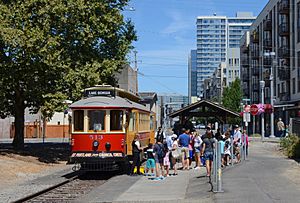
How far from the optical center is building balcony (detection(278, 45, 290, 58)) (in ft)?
204

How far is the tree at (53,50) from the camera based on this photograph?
2584 cm

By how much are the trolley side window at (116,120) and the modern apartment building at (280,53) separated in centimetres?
3736

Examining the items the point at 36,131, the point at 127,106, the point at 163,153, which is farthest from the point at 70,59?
the point at 36,131

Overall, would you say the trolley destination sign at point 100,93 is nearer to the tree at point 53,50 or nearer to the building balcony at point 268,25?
the tree at point 53,50

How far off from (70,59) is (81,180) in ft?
30.1

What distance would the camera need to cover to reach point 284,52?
6303cm

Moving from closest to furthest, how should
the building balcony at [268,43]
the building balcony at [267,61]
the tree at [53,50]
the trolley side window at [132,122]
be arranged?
the trolley side window at [132,122] → the tree at [53,50] → the building balcony at [267,61] → the building balcony at [268,43]

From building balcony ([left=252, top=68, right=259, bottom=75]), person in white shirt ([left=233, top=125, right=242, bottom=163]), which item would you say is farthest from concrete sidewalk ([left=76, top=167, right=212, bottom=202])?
building balcony ([left=252, top=68, right=259, bottom=75])

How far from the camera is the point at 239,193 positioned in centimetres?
1395

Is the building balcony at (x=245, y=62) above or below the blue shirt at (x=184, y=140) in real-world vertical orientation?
above

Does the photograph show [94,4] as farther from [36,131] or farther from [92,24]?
[36,131]

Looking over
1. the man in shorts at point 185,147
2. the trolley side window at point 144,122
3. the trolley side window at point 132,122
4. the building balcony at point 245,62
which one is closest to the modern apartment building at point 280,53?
the building balcony at point 245,62

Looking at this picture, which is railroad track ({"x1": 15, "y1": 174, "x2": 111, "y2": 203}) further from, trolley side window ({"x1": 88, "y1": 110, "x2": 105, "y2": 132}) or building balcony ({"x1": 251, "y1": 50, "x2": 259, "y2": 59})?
building balcony ({"x1": 251, "y1": 50, "x2": 259, "y2": 59})

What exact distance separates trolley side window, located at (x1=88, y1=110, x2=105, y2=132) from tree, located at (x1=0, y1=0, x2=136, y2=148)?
18.6 ft
